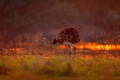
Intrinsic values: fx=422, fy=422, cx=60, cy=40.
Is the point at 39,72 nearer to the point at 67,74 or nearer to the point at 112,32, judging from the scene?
the point at 67,74

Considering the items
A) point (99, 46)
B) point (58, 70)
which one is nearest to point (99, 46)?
point (99, 46)

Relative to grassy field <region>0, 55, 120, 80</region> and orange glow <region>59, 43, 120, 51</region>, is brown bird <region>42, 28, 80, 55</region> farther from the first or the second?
orange glow <region>59, 43, 120, 51</region>

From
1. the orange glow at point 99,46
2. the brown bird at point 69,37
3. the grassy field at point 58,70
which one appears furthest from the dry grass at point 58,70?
the orange glow at point 99,46

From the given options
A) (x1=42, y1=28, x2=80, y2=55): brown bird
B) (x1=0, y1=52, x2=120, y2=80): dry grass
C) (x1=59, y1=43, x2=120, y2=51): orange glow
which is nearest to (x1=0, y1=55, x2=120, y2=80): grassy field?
(x1=0, y1=52, x2=120, y2=80): dry grass

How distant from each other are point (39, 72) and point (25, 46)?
6964 mm

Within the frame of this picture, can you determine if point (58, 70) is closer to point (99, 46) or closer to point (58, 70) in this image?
point (58, 70)

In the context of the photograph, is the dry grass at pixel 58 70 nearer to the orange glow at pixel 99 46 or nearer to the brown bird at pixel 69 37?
the brown bird at pixel 69 37

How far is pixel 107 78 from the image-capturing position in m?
13.7

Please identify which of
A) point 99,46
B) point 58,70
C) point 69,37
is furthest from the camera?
point 99,46

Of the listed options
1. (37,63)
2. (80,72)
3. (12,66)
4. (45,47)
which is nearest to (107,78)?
(80,72)

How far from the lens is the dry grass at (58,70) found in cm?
1410

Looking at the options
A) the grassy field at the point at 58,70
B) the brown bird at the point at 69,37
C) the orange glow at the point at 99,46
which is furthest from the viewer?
the orange glow at the point at 99,46

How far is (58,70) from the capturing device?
50.4 ft

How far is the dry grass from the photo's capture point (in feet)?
46.3
